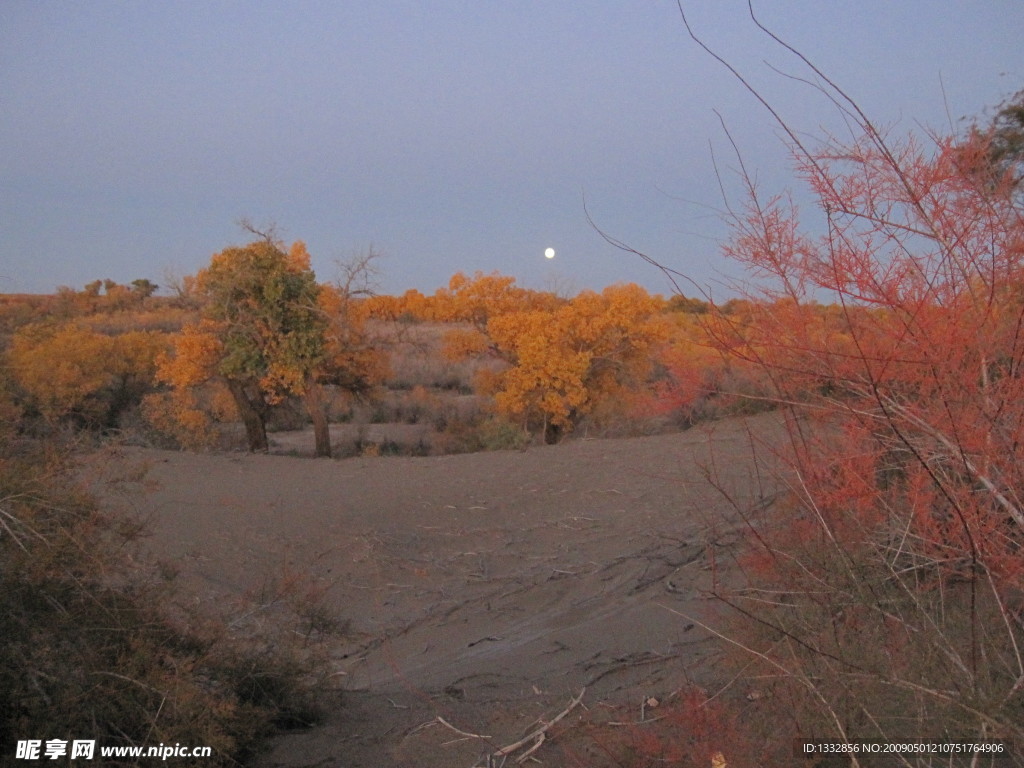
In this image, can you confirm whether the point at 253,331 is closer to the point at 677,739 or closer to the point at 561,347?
the point at 561,347

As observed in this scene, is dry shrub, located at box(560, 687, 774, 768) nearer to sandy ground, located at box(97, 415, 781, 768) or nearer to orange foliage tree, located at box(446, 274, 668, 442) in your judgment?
sandy ground, located at box(97, 415, 781, 768)

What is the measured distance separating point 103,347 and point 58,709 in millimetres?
20098

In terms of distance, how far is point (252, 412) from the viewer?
19547mm

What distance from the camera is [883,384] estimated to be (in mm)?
3232

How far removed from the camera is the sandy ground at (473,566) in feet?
16.0

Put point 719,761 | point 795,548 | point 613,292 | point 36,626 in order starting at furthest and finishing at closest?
1. point 613,292
2. point 795,548
3. point 36,626
4. point 719,761

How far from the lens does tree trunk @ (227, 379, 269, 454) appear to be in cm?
1936

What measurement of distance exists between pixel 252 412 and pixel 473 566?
439 inches

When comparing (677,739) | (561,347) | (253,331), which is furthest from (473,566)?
(561,347)

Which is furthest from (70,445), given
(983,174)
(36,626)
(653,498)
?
(653,498)

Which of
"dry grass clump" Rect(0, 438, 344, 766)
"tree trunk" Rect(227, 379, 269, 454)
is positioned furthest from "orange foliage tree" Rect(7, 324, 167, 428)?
"dry grass clump" Rect(0, 438, 344, 766)

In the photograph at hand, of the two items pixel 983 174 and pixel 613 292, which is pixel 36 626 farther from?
pixel 613 292

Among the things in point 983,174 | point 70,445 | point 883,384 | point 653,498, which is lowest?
point 653,498

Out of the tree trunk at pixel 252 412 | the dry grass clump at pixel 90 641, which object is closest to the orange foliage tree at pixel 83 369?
the tree trunk at pixel 252 412
